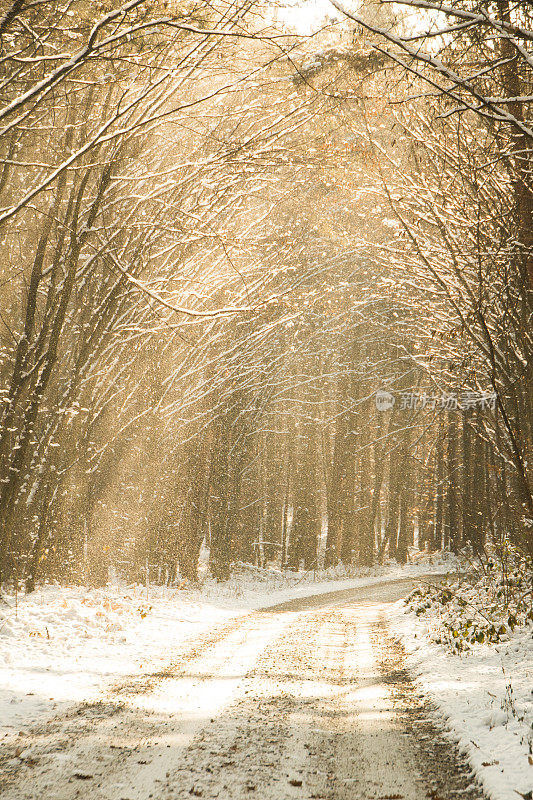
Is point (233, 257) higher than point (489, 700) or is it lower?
higher

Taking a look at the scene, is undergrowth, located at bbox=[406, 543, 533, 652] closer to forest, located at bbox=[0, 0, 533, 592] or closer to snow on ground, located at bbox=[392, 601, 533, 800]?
snow on ground, located at bbox=[392, 601, 533, 800]

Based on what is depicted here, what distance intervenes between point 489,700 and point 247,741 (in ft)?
8.15

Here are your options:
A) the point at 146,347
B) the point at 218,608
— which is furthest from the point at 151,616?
the point at 146,347

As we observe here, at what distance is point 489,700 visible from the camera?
228 inches

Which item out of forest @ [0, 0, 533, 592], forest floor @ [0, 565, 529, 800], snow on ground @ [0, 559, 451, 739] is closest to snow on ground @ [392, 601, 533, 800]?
forest floor @ [0, 565, 529, 800]

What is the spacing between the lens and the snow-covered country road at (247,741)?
3807 mm

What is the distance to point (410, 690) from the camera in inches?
254

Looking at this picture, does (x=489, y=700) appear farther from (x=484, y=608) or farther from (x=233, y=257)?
(x=233, y=257)

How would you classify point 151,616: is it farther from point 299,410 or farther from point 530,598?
point 299,410

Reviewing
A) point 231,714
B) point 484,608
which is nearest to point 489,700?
point 231,714

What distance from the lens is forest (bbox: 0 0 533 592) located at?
651 cm

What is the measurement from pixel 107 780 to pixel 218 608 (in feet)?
34.5

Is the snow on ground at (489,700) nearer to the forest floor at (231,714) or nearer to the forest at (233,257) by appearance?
the forest floor at (231,714)

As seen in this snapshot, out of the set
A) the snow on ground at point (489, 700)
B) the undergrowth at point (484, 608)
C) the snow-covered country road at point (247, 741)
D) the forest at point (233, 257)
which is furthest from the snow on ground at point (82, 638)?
the undergrowth at point (484, 608)
